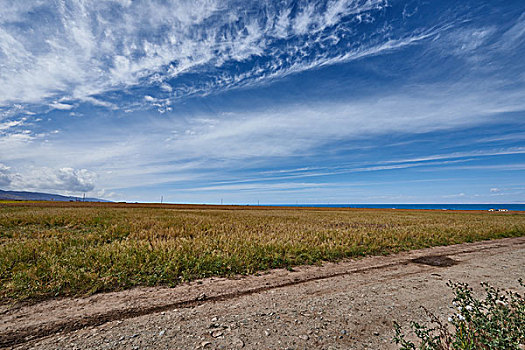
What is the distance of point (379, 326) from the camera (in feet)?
16.4

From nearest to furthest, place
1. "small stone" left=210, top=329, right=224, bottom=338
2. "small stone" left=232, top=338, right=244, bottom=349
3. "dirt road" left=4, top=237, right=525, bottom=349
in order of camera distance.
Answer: "small stone" left=232, top=338, right=244, bottom=349, "dirt road" left=4, top=237, right=525, bottom=349, "small stone" left=210, top=329, right=224, bottom=338

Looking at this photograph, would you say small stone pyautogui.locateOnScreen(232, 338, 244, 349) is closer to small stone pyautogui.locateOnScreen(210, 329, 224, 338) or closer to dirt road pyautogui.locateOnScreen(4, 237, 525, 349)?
dirt road pyautogui.locateOnScreen(4, 237, 525, 349)

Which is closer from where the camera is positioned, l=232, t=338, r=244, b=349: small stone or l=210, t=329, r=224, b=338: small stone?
l=232, t=338, r=244, b=349: small stone

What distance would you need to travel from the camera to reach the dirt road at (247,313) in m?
4.41

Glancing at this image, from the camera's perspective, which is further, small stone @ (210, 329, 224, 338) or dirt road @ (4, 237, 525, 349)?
small stone @ (210, 329, 224, 338)

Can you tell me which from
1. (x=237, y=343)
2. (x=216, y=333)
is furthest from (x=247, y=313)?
(x=237, y=343)

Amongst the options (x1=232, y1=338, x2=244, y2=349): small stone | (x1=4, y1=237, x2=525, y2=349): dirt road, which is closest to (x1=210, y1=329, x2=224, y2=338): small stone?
(x1=4, y1=237, x2=525, y2=349): dirt road

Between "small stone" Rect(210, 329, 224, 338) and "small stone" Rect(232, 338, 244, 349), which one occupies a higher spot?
"small stone" Rect(210, 329, 224, 338)

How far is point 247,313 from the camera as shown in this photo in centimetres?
546

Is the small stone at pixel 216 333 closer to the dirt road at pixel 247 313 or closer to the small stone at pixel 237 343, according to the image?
the dirt road at pixel 247 313

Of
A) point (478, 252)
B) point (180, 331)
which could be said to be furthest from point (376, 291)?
point (478, 252)

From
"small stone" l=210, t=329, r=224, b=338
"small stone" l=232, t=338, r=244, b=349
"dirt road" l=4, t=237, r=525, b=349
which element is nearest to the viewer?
"small stone" l=232, t=338, r=244, b=349

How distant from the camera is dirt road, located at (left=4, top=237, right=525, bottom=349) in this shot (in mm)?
4410

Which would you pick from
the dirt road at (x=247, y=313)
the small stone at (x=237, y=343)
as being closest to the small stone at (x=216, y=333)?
the dirt road at (x=247, y=313)
